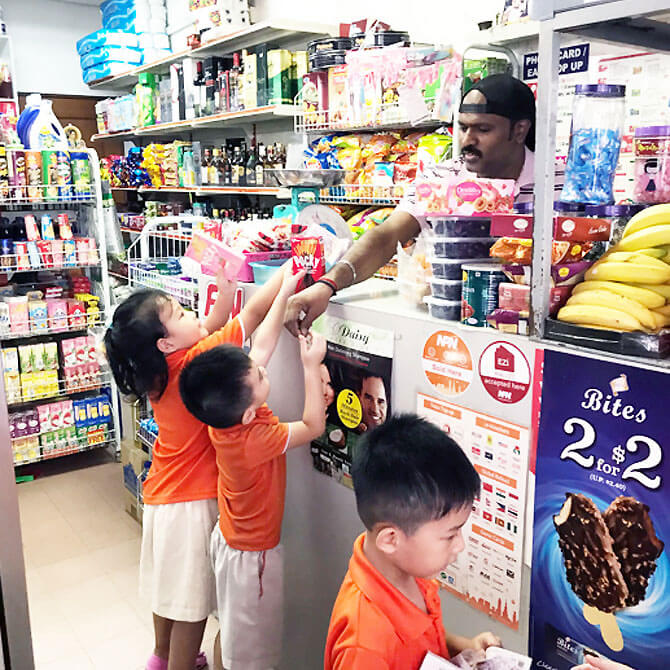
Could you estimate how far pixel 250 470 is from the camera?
200 centimetres

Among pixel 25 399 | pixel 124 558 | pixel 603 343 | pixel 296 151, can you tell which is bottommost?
pixel 124 558

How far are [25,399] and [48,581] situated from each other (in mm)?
1579

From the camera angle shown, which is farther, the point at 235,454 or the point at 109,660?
the point at 109,660

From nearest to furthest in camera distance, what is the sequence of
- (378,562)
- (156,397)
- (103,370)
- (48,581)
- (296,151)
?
(378,562) → (156,397) → (48,581) → (296,151) → (103,370)

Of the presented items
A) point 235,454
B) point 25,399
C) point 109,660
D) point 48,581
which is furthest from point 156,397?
point 25,399

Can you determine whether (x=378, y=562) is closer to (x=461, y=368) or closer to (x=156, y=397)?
(x=461, y=368)

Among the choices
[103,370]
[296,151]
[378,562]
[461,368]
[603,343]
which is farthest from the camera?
[103,370]

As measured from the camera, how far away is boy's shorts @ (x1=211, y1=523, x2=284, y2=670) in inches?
83.2

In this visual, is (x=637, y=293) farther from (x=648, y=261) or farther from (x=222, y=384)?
(x=222, y=384)

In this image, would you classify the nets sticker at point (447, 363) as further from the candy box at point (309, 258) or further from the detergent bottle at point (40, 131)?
the detergent bottle at point (40, 131)

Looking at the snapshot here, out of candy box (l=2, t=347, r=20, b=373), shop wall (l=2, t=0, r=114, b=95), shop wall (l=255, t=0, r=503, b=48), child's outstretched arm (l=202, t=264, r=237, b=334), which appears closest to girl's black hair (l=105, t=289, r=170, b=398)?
child's outstretched arm (l=202, t=264, r=237, b=334)

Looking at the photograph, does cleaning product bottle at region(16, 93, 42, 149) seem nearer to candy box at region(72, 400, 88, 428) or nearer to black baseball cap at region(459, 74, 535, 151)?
candy box at region(72, 400, 88, 428)

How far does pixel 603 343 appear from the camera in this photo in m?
1.18

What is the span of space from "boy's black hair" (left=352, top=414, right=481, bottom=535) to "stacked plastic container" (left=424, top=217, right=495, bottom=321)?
13.1 inches
